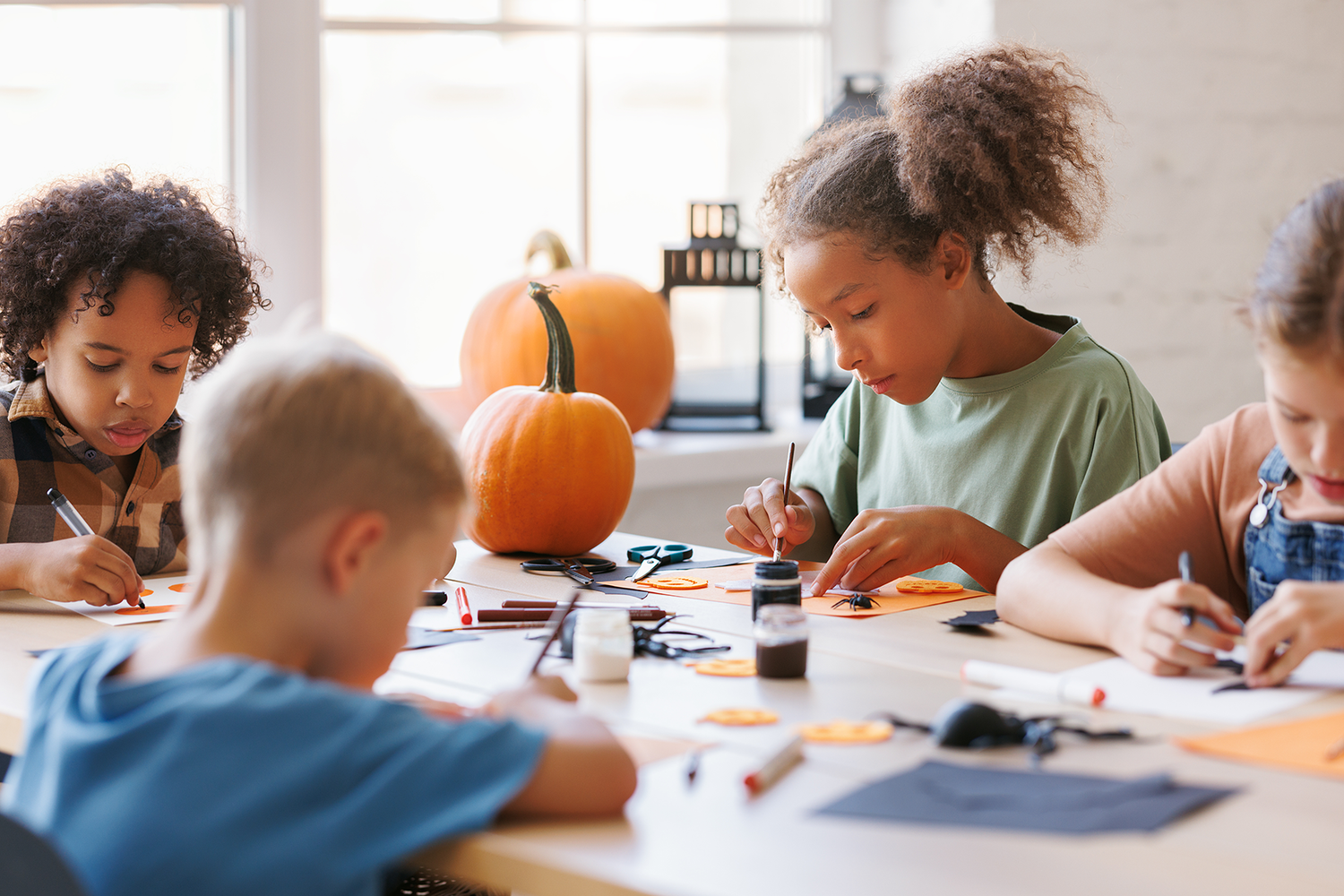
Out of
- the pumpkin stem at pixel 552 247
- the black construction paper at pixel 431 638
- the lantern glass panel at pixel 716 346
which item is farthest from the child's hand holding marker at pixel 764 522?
the lantern glass panel at pixel 716 346

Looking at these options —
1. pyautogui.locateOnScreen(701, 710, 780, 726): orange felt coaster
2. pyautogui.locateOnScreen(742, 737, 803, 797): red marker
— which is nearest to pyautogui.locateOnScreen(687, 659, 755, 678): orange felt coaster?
pyautogui.locateOnScreen(701, 710, 780, 726): orange felt coaster

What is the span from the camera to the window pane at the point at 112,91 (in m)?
2.15

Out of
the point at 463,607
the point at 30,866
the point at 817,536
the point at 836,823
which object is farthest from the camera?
the point at 817,536

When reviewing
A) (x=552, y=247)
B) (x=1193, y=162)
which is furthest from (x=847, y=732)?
(x=1193, y=162)

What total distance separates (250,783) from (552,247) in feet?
6.24

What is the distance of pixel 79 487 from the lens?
1591 mm

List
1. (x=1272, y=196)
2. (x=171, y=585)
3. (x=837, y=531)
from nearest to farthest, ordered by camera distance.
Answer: (x=171, y=585) → (x=837, y=531) → (x=1272, y=196)

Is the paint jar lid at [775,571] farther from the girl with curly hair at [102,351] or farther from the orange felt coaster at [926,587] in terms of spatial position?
the girl with curly hair at [102,351]

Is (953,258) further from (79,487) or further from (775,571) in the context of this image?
(79,487)

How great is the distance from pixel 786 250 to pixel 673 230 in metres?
1.27

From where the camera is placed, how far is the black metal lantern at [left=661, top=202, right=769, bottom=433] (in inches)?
106

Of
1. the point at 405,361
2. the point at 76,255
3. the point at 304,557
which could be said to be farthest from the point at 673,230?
the point at 304,557

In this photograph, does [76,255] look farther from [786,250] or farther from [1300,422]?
[1300,422]

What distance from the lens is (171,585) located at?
156cm
